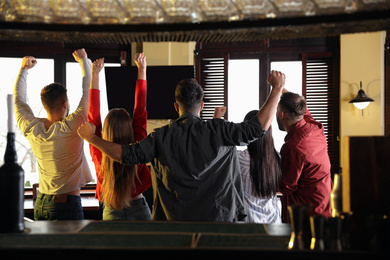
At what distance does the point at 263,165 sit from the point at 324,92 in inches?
126

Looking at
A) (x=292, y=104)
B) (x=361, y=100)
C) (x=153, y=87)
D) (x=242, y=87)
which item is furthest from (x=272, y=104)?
(x=242, y=87)

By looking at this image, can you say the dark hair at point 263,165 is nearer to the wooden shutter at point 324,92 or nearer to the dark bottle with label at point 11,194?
the dark bottle with label at point 11,194

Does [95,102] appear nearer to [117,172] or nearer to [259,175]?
[117,172]

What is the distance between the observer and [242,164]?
7.59 feet

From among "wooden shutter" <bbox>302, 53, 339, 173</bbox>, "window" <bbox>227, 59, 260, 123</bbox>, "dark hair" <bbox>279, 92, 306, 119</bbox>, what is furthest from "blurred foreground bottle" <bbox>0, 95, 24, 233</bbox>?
"wooden shutter" <bbox>302, 53, 339, 173</bbox>

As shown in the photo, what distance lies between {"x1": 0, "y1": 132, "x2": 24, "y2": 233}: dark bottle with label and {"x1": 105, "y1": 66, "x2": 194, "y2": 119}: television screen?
9.99 ft

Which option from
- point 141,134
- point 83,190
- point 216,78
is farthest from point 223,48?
point 141,134

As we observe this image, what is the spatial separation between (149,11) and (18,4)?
0.51 meters

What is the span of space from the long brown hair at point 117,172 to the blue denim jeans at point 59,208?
25 cm

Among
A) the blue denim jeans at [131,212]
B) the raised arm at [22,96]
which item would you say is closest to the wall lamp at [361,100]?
the blue denim jeans at [131,212]

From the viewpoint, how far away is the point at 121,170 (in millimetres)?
2203

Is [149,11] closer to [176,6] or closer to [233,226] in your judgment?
[176,6]

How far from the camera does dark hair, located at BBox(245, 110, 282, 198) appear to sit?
229 centimetres

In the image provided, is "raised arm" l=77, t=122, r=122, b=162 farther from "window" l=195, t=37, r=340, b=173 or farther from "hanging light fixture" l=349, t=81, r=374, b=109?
"hanging light fixture" l=349, t=81, r=374, b=109
